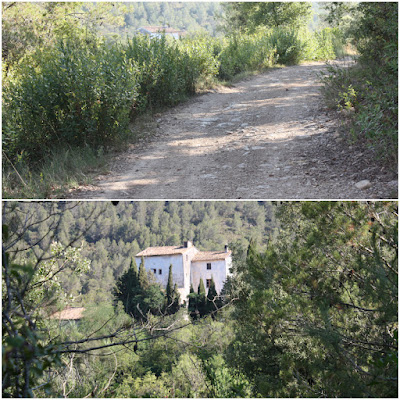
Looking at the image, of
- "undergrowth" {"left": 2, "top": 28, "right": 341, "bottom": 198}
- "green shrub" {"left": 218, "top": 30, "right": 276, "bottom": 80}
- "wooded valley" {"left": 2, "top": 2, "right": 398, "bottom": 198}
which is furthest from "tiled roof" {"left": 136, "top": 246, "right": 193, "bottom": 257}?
"undergrowth" {"left": 2, "top": 28, "right": 341, "bottom": 198}

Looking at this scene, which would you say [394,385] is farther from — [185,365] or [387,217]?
[185,365]

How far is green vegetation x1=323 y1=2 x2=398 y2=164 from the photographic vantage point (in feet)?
18.9

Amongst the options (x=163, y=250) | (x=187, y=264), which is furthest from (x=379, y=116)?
(x=187, y=264)

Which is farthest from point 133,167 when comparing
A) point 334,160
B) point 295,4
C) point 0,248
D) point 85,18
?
point 295,4

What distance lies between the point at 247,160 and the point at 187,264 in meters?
32.5

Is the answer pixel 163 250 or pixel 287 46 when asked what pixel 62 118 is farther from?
pixel 163 250

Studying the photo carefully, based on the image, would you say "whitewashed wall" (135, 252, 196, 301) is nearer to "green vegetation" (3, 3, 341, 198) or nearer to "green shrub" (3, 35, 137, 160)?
"green vegetation" (3, 3, 341, 198)

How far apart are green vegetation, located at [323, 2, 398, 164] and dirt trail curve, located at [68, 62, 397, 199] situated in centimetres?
29

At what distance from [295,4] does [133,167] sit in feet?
70.4

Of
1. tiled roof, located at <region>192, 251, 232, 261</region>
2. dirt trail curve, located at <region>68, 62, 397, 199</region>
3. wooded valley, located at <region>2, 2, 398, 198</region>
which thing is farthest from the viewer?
tiled roof, located at <region>192, 251, 232, 261</region>

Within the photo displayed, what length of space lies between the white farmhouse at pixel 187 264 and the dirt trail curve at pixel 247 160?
2471 cm

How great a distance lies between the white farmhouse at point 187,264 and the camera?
115ft

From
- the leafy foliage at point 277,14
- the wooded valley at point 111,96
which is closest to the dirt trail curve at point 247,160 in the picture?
the wooded valley at point 111,96

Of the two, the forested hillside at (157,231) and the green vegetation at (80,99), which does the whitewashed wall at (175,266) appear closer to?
the forested hillside at (157,231)
